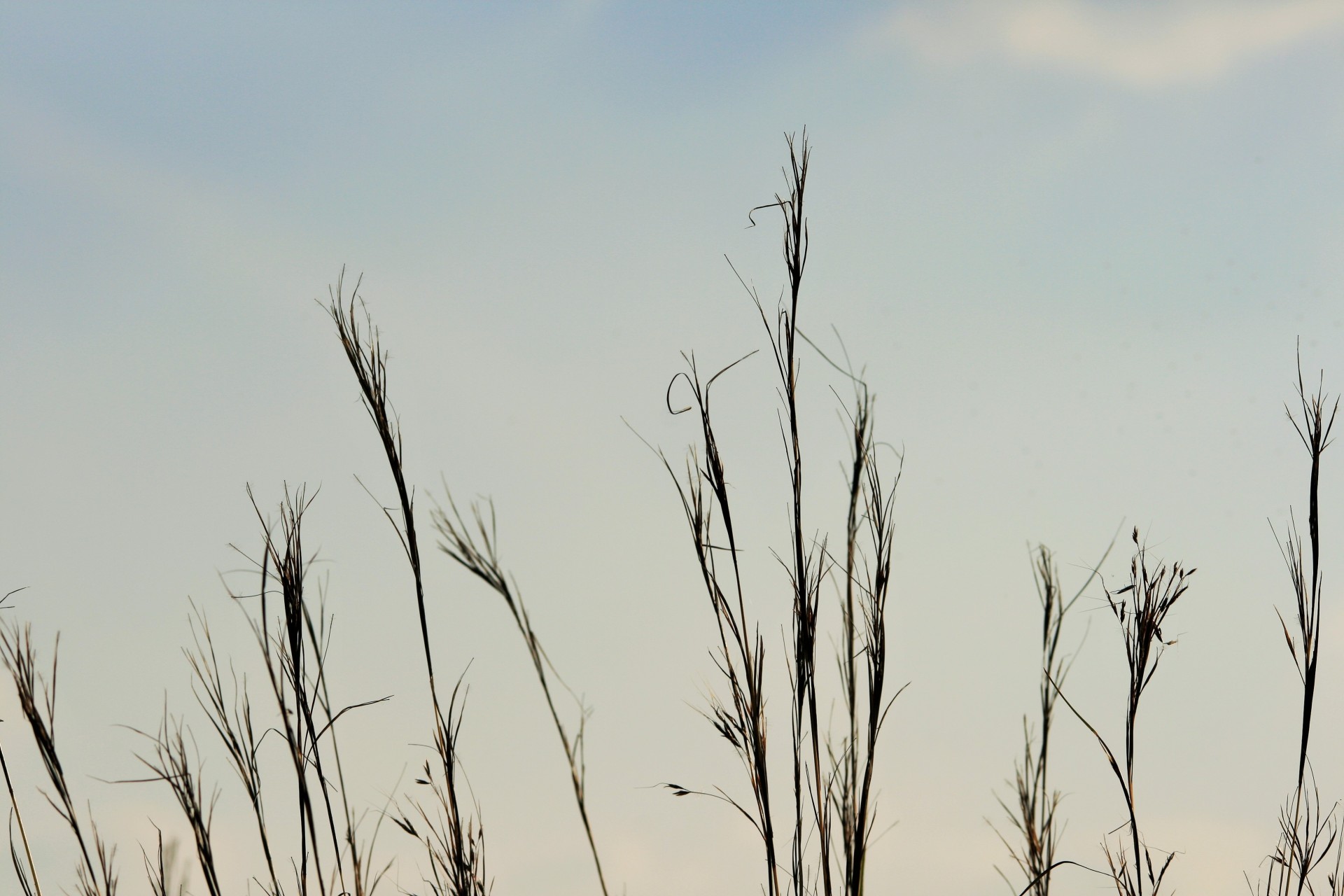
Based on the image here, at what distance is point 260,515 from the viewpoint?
1.58 metres

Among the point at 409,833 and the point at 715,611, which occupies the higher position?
the point at 715,611

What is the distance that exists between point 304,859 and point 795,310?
116 cm

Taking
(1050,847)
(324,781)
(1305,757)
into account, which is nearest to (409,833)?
(324,781)

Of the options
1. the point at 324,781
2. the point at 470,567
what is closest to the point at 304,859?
the point at 324,781

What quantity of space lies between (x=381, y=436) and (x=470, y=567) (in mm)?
323

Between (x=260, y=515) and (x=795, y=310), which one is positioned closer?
(x=795, y=310)

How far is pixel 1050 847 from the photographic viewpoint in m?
2.56

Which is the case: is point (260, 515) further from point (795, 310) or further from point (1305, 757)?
point (1305, 757)

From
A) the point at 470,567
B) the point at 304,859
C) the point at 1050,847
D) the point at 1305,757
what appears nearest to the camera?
the point at 470,567

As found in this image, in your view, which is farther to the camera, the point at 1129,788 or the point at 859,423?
the point at 1129,788

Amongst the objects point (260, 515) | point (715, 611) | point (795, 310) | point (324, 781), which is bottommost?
point (324, 781)

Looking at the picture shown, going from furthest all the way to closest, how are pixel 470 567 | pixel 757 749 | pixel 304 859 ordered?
1. pixel 304 859
2. pixel 757 749
3. pixel 470 567

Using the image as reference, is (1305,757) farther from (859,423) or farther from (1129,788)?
(859,423)

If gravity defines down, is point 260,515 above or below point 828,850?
above
